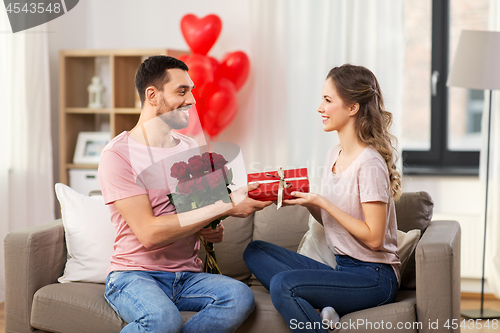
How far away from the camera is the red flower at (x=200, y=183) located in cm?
152

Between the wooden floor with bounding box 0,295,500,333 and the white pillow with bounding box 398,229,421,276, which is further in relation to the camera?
the wooden floor with bounding box 0,295,500,333

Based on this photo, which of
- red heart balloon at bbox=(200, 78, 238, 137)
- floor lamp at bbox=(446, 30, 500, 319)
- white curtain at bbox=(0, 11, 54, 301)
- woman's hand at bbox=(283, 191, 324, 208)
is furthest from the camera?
red heart balloon at bbox=(200, 78, 238, 137)

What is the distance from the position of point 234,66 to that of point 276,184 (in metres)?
1.70

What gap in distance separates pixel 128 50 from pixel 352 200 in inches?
81.0

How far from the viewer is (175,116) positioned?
1.67 m

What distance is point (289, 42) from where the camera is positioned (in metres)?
3.30

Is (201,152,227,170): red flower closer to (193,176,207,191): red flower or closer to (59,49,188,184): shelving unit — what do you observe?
(193,176,207,191): red flower

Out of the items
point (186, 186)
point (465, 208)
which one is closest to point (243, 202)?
point (186, 186)

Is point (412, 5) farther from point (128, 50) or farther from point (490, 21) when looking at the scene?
point (128, 50)

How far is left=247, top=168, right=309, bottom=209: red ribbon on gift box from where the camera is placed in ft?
5.40

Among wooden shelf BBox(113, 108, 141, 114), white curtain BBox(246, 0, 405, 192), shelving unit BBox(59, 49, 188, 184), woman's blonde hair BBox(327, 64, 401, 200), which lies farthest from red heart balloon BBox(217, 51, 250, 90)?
woman's blonde hair BBox(327, 64, 401, 200)

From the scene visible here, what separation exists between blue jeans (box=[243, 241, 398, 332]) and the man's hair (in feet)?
2.47

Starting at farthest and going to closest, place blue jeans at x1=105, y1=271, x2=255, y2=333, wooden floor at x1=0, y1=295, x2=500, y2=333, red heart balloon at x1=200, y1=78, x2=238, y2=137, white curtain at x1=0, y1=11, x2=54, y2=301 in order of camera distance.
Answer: red heart balloon at x1=200, y1=78, x2=238, y2=137 → white curtain at x1=0, y1=11, x2=54, y2=301 → wooden floor at x1=0, y1=295, x2=500, y2=333 → blue jeans at x1=105, y1=271, x2=255, y2=333

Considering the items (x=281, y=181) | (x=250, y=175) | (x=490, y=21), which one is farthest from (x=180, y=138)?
(x=490, y=21)
